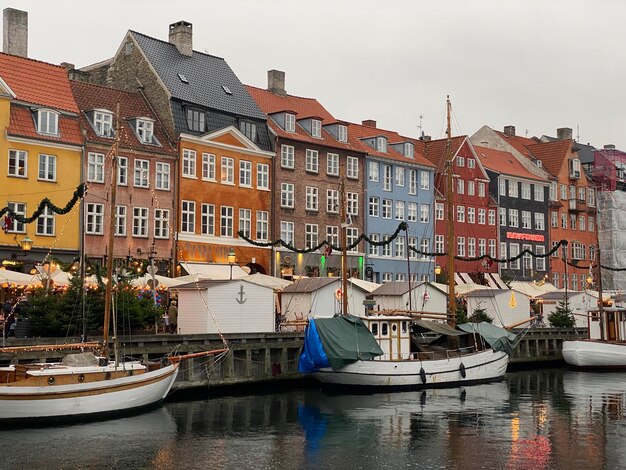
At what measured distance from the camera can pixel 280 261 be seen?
5778 cm

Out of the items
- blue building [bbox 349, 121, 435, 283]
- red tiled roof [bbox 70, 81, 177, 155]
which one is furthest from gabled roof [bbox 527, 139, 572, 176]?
red tiled roof [bbox 70, 81, 177, 155]

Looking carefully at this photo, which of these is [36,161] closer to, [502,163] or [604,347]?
[604,347]

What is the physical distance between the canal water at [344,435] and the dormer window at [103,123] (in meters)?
20.0

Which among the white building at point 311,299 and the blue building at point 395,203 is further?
the blue building at point 395,203

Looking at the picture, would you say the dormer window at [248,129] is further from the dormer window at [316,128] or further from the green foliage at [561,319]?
the green foliage at [561,319]

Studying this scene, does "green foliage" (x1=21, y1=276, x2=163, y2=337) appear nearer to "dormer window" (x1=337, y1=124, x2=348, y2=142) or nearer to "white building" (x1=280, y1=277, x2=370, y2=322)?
"white building" (x1=280, y1=277, x2=370, y2=322)

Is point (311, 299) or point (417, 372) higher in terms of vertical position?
point (311, 299)

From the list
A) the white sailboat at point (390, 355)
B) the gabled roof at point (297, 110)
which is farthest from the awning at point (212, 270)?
the gabled roof at point (297, 110)

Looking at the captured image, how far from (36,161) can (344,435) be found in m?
25.9

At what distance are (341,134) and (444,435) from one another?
38.8 m

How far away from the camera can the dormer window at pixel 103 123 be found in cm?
4972

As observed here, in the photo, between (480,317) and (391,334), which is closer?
(391,334)

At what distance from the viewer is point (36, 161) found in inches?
1838

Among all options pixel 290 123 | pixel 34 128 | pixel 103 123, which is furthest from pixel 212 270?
pixel 290 123
